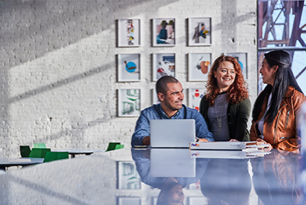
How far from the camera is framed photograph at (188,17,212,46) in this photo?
6449 millimetres

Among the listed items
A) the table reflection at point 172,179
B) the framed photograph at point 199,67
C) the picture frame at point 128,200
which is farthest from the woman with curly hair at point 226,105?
the framed photograph at point 199,67

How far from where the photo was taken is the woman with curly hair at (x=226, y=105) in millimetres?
3176

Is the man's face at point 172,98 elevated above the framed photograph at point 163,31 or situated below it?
below

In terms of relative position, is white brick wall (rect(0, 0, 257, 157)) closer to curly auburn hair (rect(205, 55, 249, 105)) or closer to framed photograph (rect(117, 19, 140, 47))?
framed photograph (rect(117, 19, 140, 47))

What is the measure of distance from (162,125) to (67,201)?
1586mm

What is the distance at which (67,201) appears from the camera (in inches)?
30.8

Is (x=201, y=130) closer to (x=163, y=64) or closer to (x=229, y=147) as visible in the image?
(x=229, y=147)

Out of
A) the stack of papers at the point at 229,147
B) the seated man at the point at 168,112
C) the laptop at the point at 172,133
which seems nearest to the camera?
the stack of papers at the point at 229,147

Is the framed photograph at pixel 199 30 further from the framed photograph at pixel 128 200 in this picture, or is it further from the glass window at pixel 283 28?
the framed photograph at pixel 128 200

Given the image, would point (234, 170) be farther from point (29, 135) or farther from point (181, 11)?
point (29, 135)

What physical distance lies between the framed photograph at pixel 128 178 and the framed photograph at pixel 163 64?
16.7 ft

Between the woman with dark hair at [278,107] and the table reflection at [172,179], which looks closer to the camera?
the table reflection at [172,179]

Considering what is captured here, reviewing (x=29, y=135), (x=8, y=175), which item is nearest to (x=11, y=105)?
(x=29, y=135)

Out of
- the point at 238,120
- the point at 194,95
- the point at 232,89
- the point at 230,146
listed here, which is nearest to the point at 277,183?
the point at 230,146
